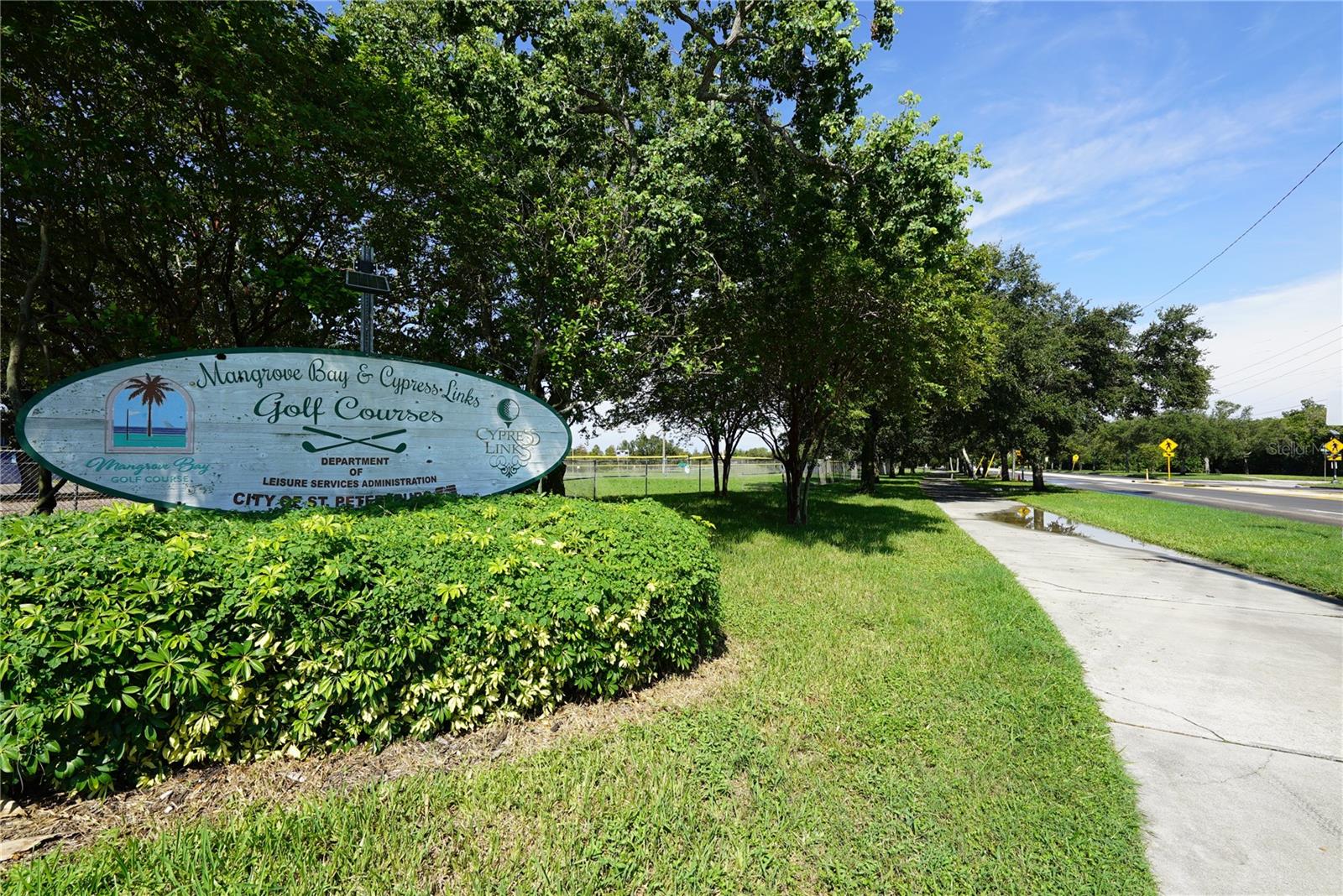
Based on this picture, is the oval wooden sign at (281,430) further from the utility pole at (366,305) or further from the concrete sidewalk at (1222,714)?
the concrete sidewalk at (1222,714)

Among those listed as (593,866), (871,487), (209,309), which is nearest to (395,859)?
(593,866)

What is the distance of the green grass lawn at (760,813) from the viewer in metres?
2.13

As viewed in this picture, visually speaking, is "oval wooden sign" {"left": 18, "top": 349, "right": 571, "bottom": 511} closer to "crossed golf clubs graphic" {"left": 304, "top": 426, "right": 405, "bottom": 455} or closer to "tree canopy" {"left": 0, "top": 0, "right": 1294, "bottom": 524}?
"crossed golf clubs graphic" {"left": 304, "top": 426, "right": 405, "bottom": 455}

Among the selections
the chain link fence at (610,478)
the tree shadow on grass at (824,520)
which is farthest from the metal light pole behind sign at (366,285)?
the tree shadow on grass at (824,520)

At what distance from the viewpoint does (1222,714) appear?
363 centimetres

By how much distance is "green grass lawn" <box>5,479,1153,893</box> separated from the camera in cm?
213

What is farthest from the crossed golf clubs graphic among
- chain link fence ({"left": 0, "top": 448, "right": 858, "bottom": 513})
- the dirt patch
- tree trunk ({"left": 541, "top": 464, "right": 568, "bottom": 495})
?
tree trunk ({"left": 541, "top": 464, "right": 568, "bottom": 495})

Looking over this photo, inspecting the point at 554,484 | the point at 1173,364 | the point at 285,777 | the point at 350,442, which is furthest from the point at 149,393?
the point at 1173,364

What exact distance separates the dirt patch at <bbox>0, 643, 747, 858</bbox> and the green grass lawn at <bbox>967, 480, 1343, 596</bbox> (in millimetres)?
9311

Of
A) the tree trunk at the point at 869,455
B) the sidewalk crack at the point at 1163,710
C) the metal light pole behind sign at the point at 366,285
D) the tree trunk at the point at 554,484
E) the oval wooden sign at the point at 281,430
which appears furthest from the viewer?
the tree trunk at the point at 869,455

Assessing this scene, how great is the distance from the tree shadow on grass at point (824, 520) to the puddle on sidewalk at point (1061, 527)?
6.20 feet

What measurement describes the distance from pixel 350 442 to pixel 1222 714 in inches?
281

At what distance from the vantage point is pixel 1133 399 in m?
29.8

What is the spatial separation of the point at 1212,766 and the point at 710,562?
318 centimetres
